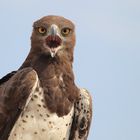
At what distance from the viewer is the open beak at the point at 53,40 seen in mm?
27141

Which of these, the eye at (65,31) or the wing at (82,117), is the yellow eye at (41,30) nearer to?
the eye at (65,31)

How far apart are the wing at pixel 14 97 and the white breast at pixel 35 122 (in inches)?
3.7

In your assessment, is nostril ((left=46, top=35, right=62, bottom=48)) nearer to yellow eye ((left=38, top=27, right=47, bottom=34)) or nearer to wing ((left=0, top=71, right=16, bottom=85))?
yellow eye ((left=38, top=27, right=47, bottom=34))

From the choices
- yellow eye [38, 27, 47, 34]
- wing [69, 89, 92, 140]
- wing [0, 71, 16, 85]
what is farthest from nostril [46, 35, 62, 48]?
wing [69, 89, 92, 140]

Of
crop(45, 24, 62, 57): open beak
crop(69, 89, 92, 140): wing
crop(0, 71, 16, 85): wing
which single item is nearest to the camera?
crop(45, 24, 62, 57): open beak

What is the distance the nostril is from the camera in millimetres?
27141

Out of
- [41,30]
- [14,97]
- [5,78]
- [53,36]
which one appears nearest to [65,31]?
[41,30]

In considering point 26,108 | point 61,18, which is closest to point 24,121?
point 26,108

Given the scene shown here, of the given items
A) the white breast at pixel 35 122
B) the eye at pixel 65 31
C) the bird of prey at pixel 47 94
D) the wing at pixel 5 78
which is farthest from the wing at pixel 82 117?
the wing at pixel 5 78

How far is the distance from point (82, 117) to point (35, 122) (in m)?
1.29

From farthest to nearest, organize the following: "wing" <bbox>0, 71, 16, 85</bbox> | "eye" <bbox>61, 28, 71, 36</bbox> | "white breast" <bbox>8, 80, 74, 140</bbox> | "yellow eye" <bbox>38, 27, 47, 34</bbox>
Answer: "wing" <bbox>0, 71, 16, 85</bbox>, "eye" <bbox>61, 28, 71, 36</bbox>, "yellow eye" <bbox>38, 27, 47, 34</bbox>, "white breast" <bbox>8, 80, 74, 140</bbox>

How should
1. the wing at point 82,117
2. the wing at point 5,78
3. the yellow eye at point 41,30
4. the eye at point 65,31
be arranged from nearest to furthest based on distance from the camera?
the yellow eye at point 41,30 → the eye at point 65,31 → the wing at point 5,78 → the wing at point 82,117

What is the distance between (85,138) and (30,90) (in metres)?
1.77

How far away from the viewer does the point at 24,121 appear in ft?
88.4
